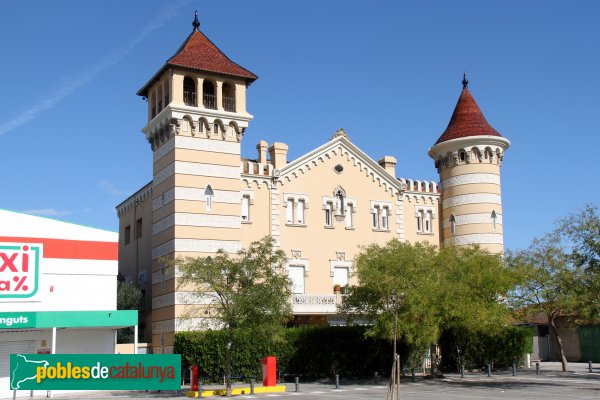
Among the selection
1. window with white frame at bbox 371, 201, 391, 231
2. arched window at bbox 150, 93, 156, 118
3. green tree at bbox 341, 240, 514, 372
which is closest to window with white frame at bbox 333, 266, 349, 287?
window with white frame at bbox 371, 201, 391, 231

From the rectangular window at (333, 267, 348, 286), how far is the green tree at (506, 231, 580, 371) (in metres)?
9.73

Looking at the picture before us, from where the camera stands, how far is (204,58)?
138 feet

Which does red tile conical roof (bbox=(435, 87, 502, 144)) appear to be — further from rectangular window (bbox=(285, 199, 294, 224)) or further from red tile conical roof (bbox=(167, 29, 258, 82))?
red tile conical roof (bbox=(167, 29, 258, 82))

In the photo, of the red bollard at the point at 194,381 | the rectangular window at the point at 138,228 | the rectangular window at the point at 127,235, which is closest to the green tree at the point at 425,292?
the red bollard at the point at 194,381

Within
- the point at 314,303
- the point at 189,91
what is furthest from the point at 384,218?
the point at 189,91

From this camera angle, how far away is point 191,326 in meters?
38.1

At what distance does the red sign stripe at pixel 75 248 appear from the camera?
33656mm

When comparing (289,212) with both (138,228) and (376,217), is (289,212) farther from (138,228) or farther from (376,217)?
(138,228)

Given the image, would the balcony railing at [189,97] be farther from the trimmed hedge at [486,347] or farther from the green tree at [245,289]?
the trimmed hedge at [486,347]

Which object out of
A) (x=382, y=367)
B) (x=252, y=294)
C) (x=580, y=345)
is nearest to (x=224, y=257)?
(x=252, y=294)

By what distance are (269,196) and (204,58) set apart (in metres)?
8.57

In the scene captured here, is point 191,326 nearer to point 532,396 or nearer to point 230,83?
point 230,83

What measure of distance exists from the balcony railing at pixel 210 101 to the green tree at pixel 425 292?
12152 millimetres

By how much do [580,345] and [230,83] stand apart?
3010 cm
